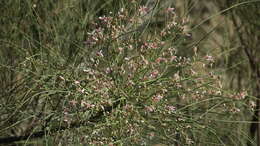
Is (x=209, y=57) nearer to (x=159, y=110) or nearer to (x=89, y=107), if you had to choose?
(x=159, y=110)

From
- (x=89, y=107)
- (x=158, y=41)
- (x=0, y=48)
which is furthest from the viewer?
(x=0, y=48)

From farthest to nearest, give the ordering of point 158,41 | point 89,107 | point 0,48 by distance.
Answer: point 0,48 < point 158,41 < point 89,107

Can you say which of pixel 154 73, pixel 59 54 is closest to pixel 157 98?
pixel 154 73

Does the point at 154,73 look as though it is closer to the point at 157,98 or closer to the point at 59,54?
the point at 157,98

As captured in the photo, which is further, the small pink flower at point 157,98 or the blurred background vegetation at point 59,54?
the blurred background vegetation at point 59,54

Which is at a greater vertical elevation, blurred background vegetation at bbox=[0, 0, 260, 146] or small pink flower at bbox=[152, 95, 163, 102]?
blurred background vegetation at bbox=[0, 0, 260, 146]

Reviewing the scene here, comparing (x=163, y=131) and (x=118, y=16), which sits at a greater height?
(x=118, y=16)

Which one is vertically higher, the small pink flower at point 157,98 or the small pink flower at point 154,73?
the small pink flower at point 154,73

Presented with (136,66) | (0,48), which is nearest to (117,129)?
(136,66)

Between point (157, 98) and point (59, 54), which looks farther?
point (59, 54)

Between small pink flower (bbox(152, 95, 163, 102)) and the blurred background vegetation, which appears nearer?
small pink flower (bbox(152, 95, 163, 102))

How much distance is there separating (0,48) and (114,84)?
1.11 meters

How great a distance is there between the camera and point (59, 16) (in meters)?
2.92

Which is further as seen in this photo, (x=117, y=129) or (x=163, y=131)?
(x=163, y=131)
